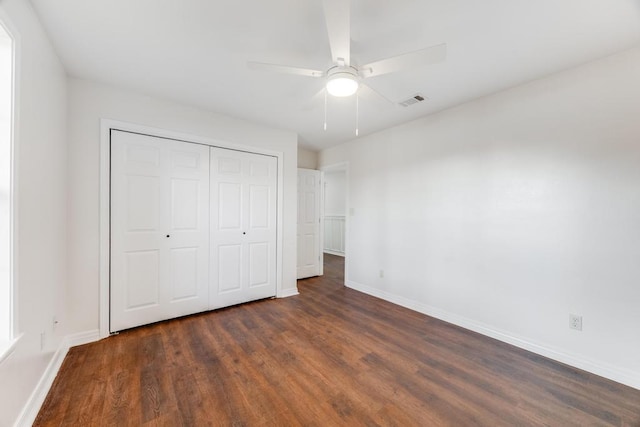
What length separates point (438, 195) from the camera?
311cm

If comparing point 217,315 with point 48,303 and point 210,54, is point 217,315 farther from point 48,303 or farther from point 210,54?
point 210,54

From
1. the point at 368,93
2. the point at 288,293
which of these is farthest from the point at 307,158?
the point at 288,293

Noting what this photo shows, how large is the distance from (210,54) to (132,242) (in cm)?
205

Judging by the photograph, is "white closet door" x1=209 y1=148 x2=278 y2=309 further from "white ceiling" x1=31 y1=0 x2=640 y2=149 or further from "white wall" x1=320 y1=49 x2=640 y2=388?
"white wall" x1=320 y1=49 x2=640 y2=388

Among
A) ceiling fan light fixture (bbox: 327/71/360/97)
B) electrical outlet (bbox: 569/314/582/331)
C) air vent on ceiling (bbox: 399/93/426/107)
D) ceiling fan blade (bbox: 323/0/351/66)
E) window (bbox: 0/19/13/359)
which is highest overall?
air vent on ceiling (bbox: 399/93/426/107)

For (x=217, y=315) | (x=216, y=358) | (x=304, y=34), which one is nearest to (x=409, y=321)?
(x=216, y=358)

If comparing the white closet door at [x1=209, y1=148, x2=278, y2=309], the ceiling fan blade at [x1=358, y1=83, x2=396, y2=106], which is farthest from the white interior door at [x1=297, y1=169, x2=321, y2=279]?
the ceiling fan blade at [x1=358, y1=83, x2=396, y2=106]

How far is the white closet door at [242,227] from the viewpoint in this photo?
3.21 meters

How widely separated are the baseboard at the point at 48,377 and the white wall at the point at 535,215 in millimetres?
3482

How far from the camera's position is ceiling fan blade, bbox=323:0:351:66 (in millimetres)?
1156

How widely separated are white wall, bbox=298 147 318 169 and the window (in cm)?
379

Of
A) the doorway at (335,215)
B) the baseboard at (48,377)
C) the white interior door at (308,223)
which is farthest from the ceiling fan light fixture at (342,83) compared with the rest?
the doorway at (335,215)

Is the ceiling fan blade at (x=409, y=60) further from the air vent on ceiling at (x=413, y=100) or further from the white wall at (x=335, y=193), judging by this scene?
the white wall at (x=335, y=193)

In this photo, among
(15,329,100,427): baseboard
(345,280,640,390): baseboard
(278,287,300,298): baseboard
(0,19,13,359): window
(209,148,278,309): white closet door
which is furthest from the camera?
(278,287,300,298): baseboard
